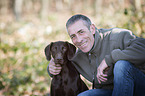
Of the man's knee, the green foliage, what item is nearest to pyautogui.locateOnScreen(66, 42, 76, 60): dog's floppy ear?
the man's knee

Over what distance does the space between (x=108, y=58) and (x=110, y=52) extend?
24cm

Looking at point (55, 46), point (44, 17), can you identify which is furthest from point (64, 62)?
point (44, 17)

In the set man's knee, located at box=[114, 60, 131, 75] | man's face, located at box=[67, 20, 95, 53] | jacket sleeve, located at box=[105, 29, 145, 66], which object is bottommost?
man's knee, located at box=[114, 60, 131, 75]

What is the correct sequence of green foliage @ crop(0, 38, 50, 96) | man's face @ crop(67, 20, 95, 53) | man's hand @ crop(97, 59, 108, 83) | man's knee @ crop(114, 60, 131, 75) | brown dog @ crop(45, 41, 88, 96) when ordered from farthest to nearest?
green foliage @ crop(0, 38, 50, 96), brown dog @ crop(45, 41, 88, 96), man's face @ crop(67, 20, 95, 53), man's hand @ crop(97, 59, 108, 83), man's knee @ crop(114, 60, 131, 75)

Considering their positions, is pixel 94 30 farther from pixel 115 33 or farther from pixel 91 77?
pixel 91 77

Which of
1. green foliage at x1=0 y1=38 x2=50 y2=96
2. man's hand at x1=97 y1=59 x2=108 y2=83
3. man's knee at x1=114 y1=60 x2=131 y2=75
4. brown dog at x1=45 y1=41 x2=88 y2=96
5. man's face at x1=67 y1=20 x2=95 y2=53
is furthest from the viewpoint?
green foliage at x1=0 y1=38 x2=50 y2=96

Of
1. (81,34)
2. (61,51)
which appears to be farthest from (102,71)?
(61,51)

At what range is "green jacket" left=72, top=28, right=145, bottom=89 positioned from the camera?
2.03 meters

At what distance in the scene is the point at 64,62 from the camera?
2645 millimetres

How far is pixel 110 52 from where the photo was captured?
2383 mm

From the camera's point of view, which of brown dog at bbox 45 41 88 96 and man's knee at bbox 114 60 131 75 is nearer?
man's knee at bbox 114 60 131 75

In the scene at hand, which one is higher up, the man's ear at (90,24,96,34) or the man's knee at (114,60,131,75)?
the man's ear at (90,24,96,34)

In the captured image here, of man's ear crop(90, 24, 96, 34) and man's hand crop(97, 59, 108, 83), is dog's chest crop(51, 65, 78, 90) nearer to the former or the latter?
man's hand crop(97, 59, 108, 83)

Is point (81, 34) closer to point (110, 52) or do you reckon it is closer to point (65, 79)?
point (110, 52)
